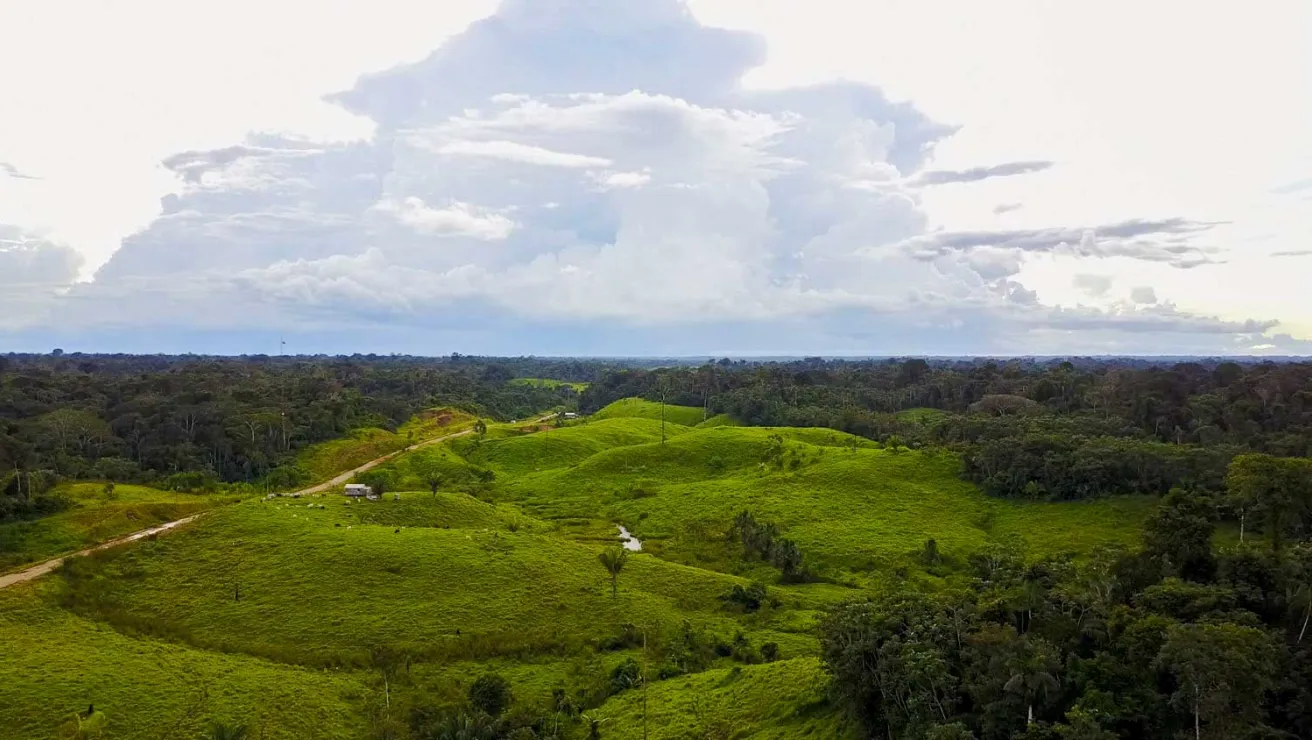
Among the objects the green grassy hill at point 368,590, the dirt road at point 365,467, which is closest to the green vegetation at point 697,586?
the green grassy hill at point 368,590

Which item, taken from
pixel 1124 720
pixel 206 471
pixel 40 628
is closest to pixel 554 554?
pixel 40 628

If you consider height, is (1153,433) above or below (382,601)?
above

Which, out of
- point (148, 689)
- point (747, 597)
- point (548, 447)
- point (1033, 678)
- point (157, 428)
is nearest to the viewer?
point (1033, 678)

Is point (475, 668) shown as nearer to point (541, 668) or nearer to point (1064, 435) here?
point (541, 668)

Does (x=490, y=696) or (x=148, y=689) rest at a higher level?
(x=148, y=689)

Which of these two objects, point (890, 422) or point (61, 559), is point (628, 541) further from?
point (890, 422)

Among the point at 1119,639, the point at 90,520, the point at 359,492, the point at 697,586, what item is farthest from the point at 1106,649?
the point at 90,520

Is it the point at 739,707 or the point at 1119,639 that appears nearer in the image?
the point at 1119,639

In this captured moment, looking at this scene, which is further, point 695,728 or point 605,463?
point 605,463
